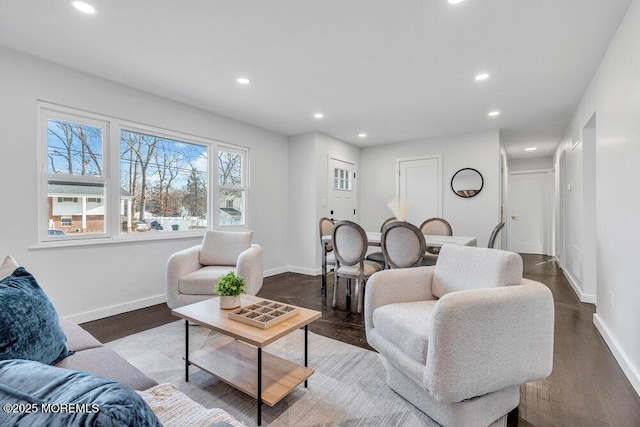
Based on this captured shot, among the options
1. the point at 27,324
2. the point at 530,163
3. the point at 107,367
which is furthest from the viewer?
the point at 530,163

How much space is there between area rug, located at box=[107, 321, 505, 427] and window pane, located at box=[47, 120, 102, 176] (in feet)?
5.68

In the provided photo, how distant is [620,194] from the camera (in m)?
2.20

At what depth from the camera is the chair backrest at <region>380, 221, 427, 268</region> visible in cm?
293

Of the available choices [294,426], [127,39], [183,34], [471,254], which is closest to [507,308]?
[471,254]

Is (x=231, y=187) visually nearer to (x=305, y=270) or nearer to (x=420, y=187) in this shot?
(x=305, y=270)

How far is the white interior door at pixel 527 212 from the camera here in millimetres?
7281

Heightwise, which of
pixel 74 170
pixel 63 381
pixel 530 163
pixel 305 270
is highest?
pixel 530 163

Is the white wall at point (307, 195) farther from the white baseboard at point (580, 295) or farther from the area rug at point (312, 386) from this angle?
the white baseboard at point (580, 295)

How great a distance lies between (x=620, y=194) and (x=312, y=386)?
8.37 feet

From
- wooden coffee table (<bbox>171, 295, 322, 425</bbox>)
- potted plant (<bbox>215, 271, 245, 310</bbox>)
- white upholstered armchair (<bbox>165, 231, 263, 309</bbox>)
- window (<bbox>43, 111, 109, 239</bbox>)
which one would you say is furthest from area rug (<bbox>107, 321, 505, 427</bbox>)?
window (<bbox>43, 111, 109, 239</bbox>)

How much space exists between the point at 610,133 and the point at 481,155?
253 centimetres

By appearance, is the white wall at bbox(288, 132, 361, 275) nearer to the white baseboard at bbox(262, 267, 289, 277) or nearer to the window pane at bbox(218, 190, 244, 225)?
the white baseboard at bbox(262, 267, 289, 277)

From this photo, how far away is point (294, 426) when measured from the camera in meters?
1.55

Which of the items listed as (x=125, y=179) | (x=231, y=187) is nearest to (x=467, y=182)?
(x=231, y=187)
